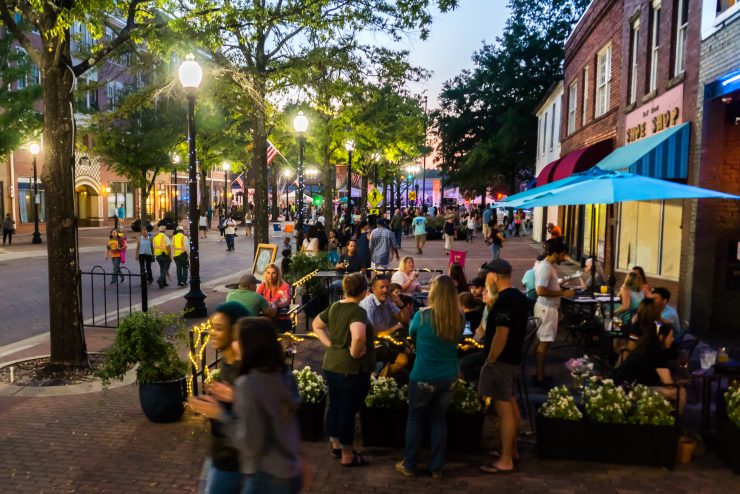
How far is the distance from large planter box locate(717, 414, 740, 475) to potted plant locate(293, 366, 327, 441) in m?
3.64

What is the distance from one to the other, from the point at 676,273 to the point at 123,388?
10200mm

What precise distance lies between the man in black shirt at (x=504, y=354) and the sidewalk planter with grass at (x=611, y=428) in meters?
0.38

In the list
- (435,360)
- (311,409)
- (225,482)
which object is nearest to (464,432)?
(435,360)

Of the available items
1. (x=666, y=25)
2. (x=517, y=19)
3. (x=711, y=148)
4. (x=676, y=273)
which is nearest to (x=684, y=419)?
(x=711, y=148)

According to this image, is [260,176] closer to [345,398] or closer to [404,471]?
[345,398]

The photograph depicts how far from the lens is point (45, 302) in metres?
13.9

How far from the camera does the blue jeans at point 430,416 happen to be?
4.97 m

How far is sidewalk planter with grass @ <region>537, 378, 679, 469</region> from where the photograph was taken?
17.5ft

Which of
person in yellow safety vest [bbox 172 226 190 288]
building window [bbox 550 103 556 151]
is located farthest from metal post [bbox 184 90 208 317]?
building window [bbox 550 103 556 151]

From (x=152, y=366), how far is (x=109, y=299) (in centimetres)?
864

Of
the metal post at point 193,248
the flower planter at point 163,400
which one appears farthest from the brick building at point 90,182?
the flower planter at point 163,400

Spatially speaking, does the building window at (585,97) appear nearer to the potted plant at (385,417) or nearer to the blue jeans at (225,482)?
the potted plant at (385,417)

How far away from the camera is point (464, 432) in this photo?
5.73 metres

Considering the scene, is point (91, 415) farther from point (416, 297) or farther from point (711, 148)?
point (711, 148)
